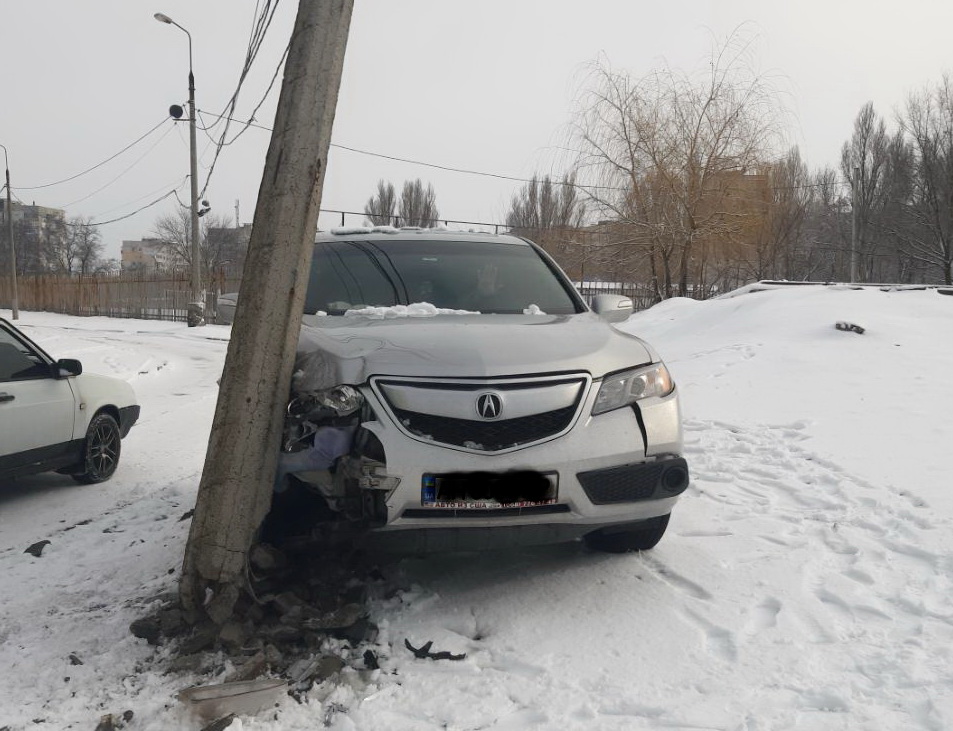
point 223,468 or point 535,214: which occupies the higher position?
point 535,214

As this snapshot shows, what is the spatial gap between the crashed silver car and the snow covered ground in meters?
0.38

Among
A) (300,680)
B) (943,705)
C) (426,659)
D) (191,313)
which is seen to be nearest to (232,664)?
(300,680)

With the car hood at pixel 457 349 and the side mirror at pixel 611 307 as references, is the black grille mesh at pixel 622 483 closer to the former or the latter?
the car hood at pixel 457 349

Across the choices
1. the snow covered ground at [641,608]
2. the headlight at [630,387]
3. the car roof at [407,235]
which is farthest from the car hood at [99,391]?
the headlight at [630,387]

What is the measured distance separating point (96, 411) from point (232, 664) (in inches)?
142

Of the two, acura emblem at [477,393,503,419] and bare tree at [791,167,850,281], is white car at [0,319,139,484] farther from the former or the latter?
bare tree at [791,167,850,281]

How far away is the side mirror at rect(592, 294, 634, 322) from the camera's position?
15.4ft

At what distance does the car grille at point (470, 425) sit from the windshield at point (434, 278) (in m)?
1.31

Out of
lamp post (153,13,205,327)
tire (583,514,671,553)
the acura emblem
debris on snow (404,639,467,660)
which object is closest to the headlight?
the acura emblem

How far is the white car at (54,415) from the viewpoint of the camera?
15.8 feet

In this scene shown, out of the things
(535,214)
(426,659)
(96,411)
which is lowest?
(426,659)

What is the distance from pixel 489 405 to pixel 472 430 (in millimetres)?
123

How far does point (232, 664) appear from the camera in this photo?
2.74m

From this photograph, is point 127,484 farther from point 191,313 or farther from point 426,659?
point 191,313
